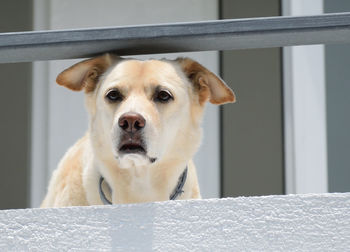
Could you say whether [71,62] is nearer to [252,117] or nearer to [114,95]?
[252,117]

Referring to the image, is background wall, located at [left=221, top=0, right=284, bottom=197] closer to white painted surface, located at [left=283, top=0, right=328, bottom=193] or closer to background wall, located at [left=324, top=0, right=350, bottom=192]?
white painted surface, located at [left=283, top=0, right=328, bottom=193]

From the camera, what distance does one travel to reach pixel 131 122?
8.57ft

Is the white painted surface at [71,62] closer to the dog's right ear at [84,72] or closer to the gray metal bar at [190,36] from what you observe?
the dog's right ear at [84,72]

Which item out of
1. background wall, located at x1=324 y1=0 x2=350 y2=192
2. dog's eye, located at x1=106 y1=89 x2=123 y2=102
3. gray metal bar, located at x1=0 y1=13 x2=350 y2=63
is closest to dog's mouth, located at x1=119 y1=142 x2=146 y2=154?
dog's eye, located at x1=106 y1=89 x2=123 y2=102

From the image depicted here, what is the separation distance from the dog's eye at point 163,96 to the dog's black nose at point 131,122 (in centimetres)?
25

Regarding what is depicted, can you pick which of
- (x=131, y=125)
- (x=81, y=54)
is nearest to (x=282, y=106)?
(x=131, y=125)

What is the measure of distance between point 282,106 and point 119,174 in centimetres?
202

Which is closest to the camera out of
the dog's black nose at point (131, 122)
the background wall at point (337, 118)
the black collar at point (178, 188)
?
the dog's black nose at point (131, 122)

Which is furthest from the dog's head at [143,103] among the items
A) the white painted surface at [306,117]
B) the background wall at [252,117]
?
the background wall at [252,117]

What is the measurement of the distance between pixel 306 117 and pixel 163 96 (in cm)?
196

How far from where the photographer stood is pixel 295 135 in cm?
466

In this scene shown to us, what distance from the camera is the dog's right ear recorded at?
273 cm

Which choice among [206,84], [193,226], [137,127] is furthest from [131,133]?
[193,226]

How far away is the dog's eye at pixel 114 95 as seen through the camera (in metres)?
2.84
